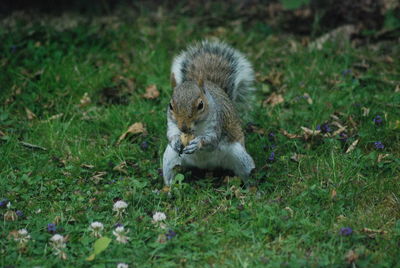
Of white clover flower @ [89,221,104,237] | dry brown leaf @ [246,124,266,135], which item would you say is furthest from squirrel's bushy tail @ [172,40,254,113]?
white clover flower @ [89,221,104,237]

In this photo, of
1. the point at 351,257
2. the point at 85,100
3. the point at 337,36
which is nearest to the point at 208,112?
the point at 351,257

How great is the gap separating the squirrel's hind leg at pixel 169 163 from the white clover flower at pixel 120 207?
355mm

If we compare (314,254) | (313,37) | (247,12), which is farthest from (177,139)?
(247,12)

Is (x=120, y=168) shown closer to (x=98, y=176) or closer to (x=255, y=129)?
(x=98, y=176)

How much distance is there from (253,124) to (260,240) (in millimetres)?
1239

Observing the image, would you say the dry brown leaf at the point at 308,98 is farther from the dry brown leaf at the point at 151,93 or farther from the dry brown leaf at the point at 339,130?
the dry brown leaf at the point at 151,93

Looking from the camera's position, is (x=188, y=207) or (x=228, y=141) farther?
(x=228, y=141)

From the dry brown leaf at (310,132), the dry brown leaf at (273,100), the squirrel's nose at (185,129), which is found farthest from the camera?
the dry brown leaf at (273,100)

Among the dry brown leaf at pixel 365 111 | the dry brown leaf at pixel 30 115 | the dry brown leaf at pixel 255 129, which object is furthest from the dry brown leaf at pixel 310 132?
the dry brown leaf at pixel 30 115

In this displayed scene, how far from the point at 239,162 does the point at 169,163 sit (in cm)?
35

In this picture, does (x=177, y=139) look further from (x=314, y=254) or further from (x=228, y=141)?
(x=314, y=254)

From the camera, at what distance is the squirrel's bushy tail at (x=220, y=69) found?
3.17m

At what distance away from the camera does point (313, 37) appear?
459 cm

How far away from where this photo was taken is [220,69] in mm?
3197
